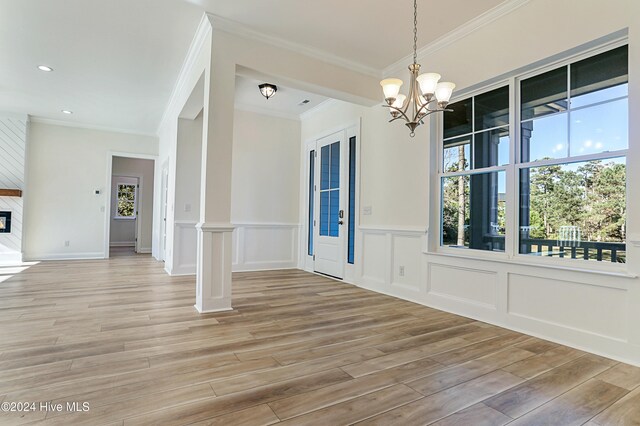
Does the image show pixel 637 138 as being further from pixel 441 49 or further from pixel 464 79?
pixel 441 49

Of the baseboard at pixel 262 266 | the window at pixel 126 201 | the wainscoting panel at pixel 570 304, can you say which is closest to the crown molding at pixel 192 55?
the baseboard at pixel 262 266

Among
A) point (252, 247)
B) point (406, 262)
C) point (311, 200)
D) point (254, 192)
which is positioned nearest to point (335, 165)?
point (311, 200)

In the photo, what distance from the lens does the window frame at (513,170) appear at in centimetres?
254

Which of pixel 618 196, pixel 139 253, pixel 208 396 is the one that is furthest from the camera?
pixel 139 253

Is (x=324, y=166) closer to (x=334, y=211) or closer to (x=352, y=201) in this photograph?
(x=334, y=211)

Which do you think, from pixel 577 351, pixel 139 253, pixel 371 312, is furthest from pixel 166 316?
pixel 139 253

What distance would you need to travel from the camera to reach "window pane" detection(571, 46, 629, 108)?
2496 mm

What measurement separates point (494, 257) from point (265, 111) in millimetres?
4595

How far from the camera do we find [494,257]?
3.18m

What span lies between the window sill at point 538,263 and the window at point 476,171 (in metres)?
0.11

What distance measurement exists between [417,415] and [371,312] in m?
1.85

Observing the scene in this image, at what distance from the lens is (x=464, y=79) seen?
3484 millimetres

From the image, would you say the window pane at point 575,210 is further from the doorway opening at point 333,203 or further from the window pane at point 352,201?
the window pane at point 352,201

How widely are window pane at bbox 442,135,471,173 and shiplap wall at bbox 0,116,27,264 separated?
7.75 m
